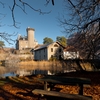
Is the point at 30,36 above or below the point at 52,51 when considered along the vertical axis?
above

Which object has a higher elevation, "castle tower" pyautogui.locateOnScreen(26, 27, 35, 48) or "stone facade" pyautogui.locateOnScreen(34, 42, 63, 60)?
"castle tower" pyautogui.locateOnScreen(26, 27, 35, 48)

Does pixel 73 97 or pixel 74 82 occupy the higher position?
pixel 74 82

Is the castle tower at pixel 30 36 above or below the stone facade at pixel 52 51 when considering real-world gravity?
above

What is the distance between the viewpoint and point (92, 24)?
32.2 ft

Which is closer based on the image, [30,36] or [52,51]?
[52,51]

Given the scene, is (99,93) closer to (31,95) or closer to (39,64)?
(31,95)

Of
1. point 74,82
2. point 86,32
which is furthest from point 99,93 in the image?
point 86,32

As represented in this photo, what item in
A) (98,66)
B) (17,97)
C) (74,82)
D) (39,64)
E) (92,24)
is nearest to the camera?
(74,82)

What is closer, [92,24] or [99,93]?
[99,93]

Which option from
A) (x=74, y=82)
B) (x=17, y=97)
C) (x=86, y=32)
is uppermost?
(x=86, y=32)

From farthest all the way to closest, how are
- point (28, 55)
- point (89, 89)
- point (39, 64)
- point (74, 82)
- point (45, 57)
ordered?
point (28, 55) < point (45, 57) < point (39, 64) < point (89, 89) < point (74, 82)

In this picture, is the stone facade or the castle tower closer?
the stone facade

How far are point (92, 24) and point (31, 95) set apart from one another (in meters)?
6.31

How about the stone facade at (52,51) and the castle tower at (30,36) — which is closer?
the stone facade at (52,51)
